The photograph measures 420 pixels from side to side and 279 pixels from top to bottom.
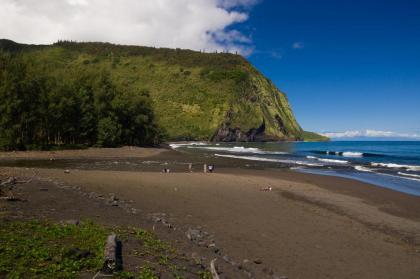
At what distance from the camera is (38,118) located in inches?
2101

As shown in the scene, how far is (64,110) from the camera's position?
56.8 metres

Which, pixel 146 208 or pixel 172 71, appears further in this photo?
pixel 172 71

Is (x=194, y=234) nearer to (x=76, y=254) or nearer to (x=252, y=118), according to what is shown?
(x=76, y=254)

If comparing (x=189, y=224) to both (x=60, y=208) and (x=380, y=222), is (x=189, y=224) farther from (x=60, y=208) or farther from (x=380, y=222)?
(x=380, y=222)

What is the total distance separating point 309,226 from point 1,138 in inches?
1918

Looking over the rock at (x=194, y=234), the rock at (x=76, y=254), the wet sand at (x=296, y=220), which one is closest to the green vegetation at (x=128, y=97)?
the wet sand at (x=296, y=220)

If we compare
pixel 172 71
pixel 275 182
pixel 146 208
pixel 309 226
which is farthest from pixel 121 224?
pixel 172 71

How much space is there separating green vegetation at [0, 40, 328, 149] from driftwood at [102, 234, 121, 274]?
4842 centimetres

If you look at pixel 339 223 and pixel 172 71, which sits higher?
pixel 172 71

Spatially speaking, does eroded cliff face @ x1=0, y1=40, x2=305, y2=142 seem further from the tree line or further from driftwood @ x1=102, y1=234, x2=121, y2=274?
driftwood @ x1=102, y1=234, x2=121, y2=274

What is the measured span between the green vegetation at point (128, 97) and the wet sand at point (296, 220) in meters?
35.0

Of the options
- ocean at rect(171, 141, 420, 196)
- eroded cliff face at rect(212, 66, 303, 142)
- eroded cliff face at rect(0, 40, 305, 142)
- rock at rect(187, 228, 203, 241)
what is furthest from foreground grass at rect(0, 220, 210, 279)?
eroded cliff face at rect(212, 66, 303, 142)

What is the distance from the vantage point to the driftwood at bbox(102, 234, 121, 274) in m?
7.33

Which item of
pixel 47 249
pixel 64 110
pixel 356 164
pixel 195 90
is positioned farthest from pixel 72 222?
pixel 195 90
